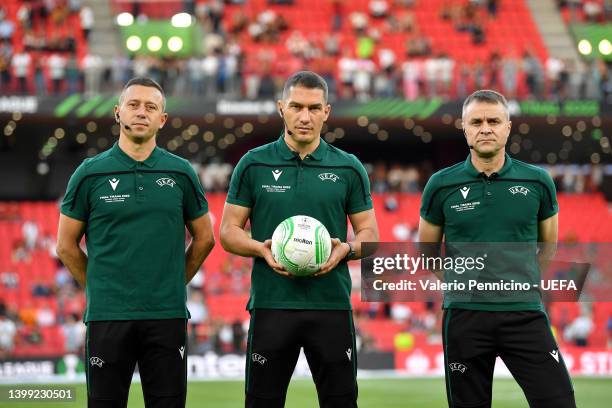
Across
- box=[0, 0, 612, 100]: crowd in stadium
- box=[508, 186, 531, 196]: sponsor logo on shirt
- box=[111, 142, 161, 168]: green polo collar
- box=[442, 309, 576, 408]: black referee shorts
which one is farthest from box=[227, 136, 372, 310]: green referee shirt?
box=[0, 0, 612, 100]: crowd in stadium

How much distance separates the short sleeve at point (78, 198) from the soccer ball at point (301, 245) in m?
1.23

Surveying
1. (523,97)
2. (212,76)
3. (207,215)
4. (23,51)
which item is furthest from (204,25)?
(207,215)

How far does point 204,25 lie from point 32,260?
28.0ft

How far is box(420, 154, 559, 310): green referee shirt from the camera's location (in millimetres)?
6891

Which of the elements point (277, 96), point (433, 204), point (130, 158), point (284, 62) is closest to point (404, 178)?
point (284, 62)

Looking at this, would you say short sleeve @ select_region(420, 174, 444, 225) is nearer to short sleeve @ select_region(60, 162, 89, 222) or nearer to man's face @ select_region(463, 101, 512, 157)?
man's face @ select_region(463, 101, 512, 157)

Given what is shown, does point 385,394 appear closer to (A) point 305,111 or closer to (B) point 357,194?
(B) point 357,194

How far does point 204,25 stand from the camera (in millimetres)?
31797

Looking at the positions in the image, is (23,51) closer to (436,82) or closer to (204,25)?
(204,25)

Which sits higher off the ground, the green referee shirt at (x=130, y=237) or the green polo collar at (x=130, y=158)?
the green polo collar at (x=130, y=158)

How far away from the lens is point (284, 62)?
3092 cm

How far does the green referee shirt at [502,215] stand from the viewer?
271 inches

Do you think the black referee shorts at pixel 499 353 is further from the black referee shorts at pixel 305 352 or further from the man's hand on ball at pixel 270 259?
the man's hand on ball at pixel 270 259

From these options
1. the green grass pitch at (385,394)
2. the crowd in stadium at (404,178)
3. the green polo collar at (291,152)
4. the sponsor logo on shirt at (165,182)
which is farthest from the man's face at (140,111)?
the crowd in stadium at (404,178)
